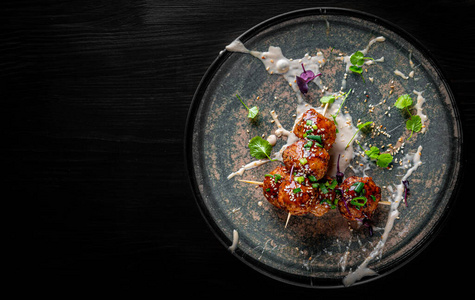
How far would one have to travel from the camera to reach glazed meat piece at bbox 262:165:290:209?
221 centimetres

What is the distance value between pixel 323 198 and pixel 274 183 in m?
0.31

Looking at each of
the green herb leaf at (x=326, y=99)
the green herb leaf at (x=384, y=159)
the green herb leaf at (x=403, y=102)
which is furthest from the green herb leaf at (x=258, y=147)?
the green herb leaf at (x=403, y=102)

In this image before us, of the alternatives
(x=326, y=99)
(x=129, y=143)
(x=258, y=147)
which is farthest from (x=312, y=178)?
(x=129, y=143)

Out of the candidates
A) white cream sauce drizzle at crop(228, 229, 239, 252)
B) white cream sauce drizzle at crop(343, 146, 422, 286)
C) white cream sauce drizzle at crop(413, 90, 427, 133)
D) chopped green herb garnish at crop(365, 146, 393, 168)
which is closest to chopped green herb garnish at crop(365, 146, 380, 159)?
chopped green herb garnish at crop(365, 146, 393, 168)

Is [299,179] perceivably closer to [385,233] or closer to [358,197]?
[358,197]

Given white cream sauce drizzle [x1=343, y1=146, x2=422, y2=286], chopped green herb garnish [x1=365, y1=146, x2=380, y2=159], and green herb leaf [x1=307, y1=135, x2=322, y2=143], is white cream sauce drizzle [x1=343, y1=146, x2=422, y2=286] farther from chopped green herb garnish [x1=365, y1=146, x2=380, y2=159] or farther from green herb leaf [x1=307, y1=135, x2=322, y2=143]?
green herb leaf [x1=307, y1=135, x2=322, y2=143]

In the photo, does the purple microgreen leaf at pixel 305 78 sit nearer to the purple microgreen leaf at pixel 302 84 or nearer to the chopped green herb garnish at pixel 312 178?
the purple microgreen leaf at pixel 302 84

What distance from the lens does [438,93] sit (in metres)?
2.37

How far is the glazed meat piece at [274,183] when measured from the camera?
221cm

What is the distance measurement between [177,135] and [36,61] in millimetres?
1207

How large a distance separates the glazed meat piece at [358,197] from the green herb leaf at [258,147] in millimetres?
532

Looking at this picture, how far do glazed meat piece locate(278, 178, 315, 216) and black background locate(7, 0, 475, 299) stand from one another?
2.42 ft

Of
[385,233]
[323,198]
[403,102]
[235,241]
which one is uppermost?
[403,102]

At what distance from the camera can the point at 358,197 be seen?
215cm
